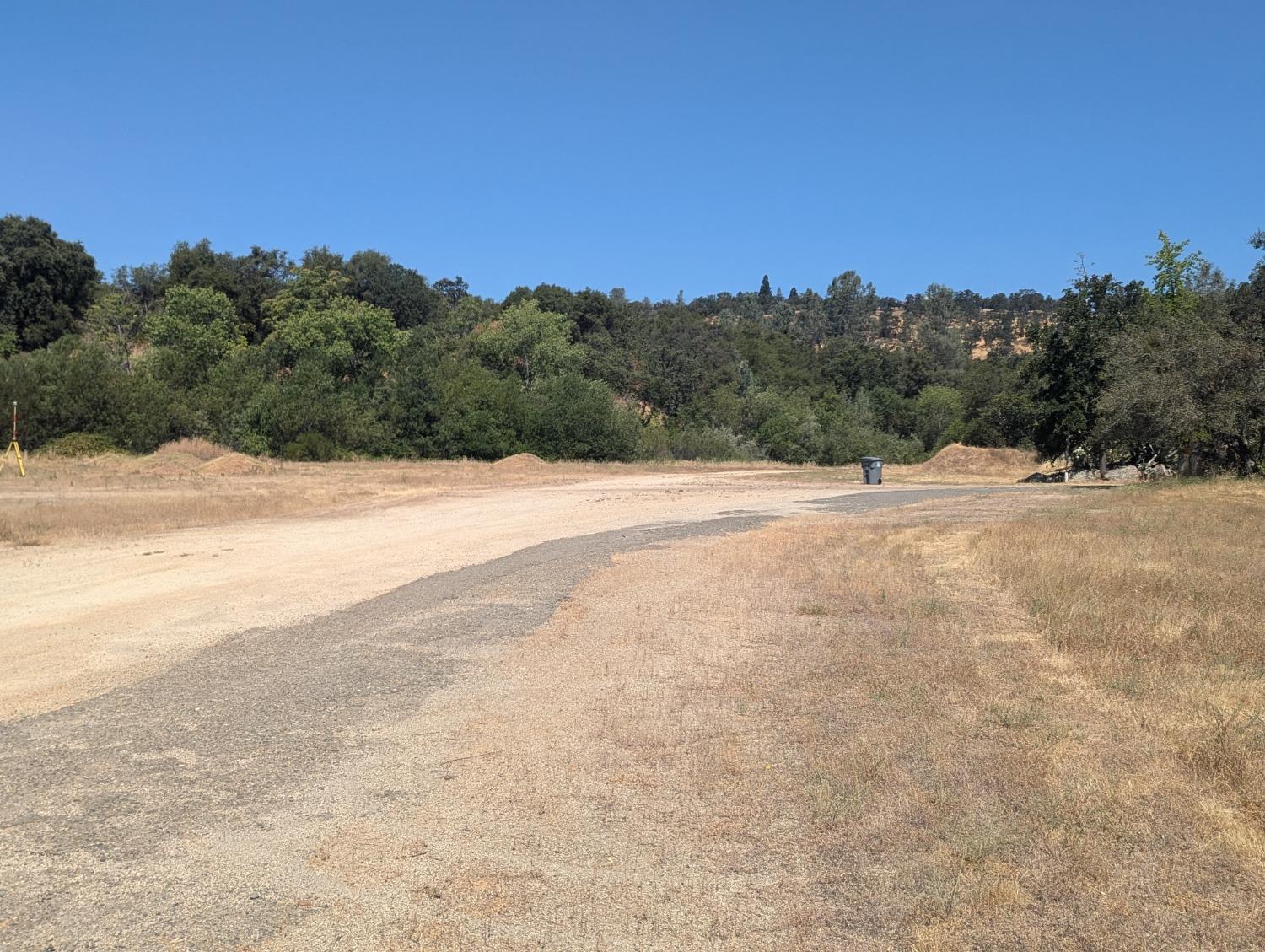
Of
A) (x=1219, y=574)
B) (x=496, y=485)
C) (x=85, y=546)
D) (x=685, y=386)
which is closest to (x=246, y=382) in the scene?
(x=496, y=485)

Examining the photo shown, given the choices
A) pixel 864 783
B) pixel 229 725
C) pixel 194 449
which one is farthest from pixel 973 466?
pixel 229 725

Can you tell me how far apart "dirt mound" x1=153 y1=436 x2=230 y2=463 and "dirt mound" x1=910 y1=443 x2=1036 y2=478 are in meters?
39.8

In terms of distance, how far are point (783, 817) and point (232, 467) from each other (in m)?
43.8

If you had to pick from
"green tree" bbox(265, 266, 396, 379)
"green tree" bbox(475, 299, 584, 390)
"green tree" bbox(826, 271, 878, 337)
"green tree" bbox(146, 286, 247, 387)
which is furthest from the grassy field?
"green tree" bbox(826, 271, 878, 337)

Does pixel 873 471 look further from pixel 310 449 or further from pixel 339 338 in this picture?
pixel 339 338

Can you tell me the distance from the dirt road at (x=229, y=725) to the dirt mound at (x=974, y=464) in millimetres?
41181

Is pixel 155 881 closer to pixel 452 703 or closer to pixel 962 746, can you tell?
pixel 452 703

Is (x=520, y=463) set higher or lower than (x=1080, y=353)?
lower

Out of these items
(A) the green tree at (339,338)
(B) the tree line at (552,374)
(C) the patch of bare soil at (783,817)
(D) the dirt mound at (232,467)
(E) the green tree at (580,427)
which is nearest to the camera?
(C) the patch of bare soil at (783,817)

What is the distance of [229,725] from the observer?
6777 millimetres

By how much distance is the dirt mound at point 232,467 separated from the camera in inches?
1716

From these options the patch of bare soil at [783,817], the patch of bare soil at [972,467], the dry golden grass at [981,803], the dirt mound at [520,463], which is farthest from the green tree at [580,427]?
the patch of bare soil at [783,817]

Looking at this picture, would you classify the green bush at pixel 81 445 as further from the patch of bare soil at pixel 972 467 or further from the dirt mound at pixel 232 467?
the patch of bare soil at pixel 972 467

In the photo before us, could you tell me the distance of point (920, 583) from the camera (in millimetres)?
12922
